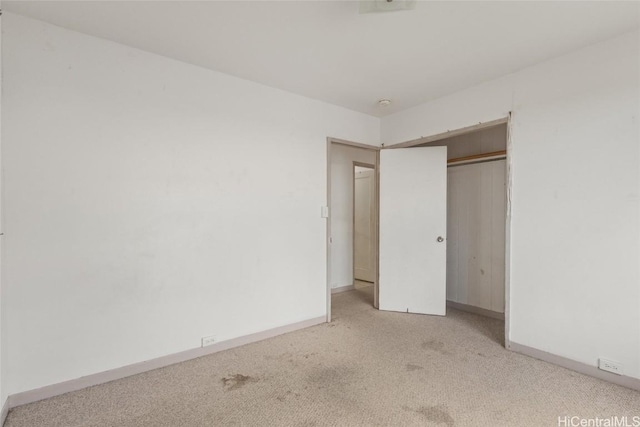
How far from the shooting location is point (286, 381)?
2209mm

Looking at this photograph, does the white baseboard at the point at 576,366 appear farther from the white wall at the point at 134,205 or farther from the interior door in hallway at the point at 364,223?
the interior door in hallway at the point at 364,223

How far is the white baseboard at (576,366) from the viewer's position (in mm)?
2118

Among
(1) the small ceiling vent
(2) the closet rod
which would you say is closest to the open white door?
(2) the closet rod

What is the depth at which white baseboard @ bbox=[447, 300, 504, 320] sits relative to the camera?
140 inches

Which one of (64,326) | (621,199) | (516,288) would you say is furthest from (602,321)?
(64,326)

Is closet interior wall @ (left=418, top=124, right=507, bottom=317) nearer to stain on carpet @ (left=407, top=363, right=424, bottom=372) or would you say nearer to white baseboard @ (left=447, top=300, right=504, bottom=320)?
white baseboard @ (left=447, top=300, right=504, bottom=320)

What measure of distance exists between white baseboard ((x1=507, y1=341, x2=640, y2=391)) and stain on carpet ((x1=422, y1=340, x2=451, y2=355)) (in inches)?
23.0

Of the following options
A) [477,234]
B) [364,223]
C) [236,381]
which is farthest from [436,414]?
[364,223]

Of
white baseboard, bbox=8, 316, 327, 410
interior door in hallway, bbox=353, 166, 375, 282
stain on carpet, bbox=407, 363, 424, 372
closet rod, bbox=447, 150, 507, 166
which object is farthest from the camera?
interior door in hallway, bbox=353, 166, 375, 282

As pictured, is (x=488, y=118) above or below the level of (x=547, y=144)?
above

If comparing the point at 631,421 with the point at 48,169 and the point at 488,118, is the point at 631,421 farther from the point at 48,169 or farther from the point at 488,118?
the point at 48,169

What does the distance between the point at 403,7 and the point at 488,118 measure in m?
1.68

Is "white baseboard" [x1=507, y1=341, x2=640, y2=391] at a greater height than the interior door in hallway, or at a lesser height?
lesser

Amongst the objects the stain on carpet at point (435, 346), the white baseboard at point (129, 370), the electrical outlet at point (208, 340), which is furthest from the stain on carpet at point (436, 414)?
the electrical outlet at point (208, 340)
